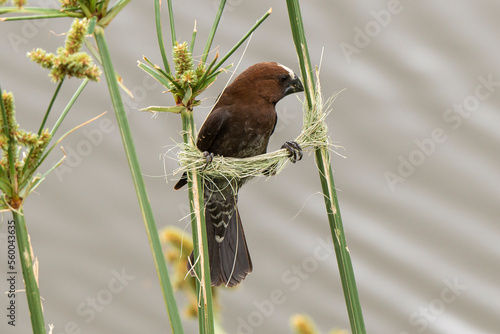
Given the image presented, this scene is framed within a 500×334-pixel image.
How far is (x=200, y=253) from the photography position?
77 centimetres

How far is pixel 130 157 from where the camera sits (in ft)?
2.01

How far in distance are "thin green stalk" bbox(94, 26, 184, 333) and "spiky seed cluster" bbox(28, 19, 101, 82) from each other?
0.06 meters

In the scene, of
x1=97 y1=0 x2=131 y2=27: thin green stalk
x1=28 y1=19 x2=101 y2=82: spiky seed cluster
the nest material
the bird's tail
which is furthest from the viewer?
the bird's tail

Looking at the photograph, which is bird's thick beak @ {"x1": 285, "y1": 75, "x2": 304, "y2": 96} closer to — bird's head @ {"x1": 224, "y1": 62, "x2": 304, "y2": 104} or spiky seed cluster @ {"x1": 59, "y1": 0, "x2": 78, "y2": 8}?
bird's head @ {"x1": 224, "y1": 62, "x2": 304, "y2": 104}

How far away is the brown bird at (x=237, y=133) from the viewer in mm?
1505

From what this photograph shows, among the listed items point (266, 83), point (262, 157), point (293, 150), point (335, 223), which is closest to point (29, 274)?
point (335, 223)

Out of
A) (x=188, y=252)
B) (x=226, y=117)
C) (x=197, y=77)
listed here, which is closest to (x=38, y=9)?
(x=197, y=77)

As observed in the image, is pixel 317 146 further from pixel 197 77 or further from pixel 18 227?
pixel 18 227

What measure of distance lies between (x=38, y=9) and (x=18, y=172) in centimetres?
19

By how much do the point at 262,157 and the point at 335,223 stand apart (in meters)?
0.27

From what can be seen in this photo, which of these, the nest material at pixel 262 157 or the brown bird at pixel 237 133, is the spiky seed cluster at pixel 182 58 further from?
the brown bird at pixel 237 133

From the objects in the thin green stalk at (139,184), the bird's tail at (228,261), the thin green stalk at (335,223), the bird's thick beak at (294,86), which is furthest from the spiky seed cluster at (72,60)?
the bird's thick beak at (294,86)

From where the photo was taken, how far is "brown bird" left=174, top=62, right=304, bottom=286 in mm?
1505

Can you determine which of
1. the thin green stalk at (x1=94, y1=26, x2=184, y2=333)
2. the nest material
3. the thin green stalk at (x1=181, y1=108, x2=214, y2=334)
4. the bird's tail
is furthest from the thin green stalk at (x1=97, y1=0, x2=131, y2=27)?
the bird's tail
